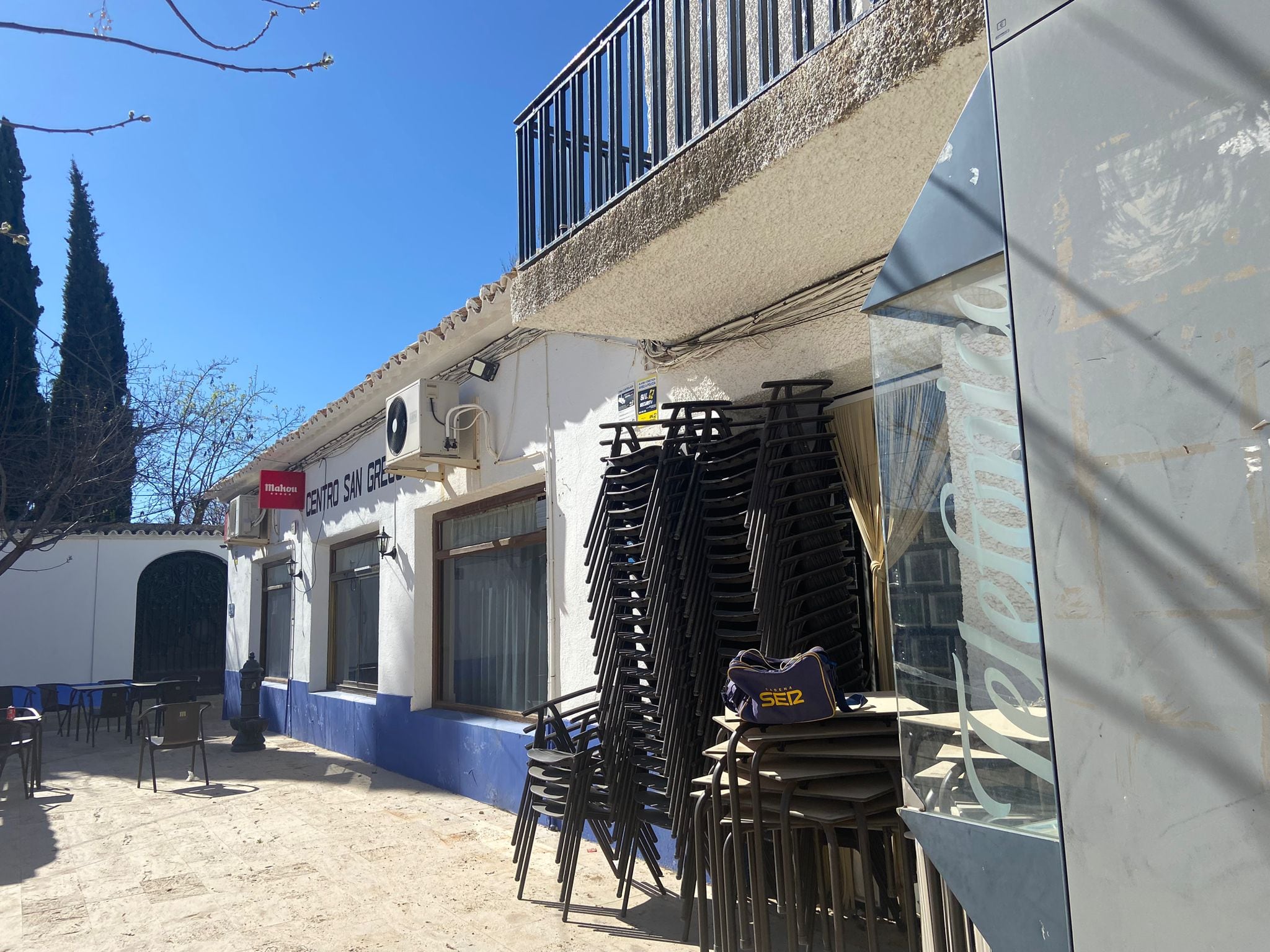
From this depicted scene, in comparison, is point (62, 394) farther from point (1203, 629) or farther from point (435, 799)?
point (1203, 629)

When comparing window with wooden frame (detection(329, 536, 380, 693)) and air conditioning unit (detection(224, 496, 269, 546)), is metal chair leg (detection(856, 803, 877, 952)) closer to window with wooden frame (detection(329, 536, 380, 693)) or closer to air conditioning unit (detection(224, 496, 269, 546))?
window with wooden frame (detection(329, 536, 380, 693))

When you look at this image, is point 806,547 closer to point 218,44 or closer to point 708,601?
point 708,601

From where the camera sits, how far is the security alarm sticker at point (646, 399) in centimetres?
Answer: 495

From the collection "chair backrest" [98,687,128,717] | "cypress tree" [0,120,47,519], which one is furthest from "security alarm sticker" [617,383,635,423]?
"cypress tree" [0,120,47,519]

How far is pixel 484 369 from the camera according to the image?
22.0 feet

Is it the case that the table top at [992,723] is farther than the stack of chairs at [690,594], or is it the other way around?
the stack of chairs at [690,594]

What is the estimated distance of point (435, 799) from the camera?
661 cm

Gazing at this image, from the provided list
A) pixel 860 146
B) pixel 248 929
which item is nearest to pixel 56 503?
pixel 248 929

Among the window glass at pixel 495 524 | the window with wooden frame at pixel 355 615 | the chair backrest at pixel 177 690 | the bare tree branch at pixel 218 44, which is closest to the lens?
the bare tree branch at pixel 218 44

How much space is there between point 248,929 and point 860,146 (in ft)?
13.4

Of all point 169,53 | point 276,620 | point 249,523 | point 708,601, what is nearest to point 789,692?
point 708,601

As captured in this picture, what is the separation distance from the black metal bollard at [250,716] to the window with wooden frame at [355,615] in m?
0.91

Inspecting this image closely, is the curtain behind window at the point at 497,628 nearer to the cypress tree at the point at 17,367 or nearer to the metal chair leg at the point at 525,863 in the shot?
the metal chair leg at the point at 525,863

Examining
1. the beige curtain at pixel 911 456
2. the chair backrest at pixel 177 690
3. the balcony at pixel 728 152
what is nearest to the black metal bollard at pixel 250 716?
the chair backrest at pixel 177 690
